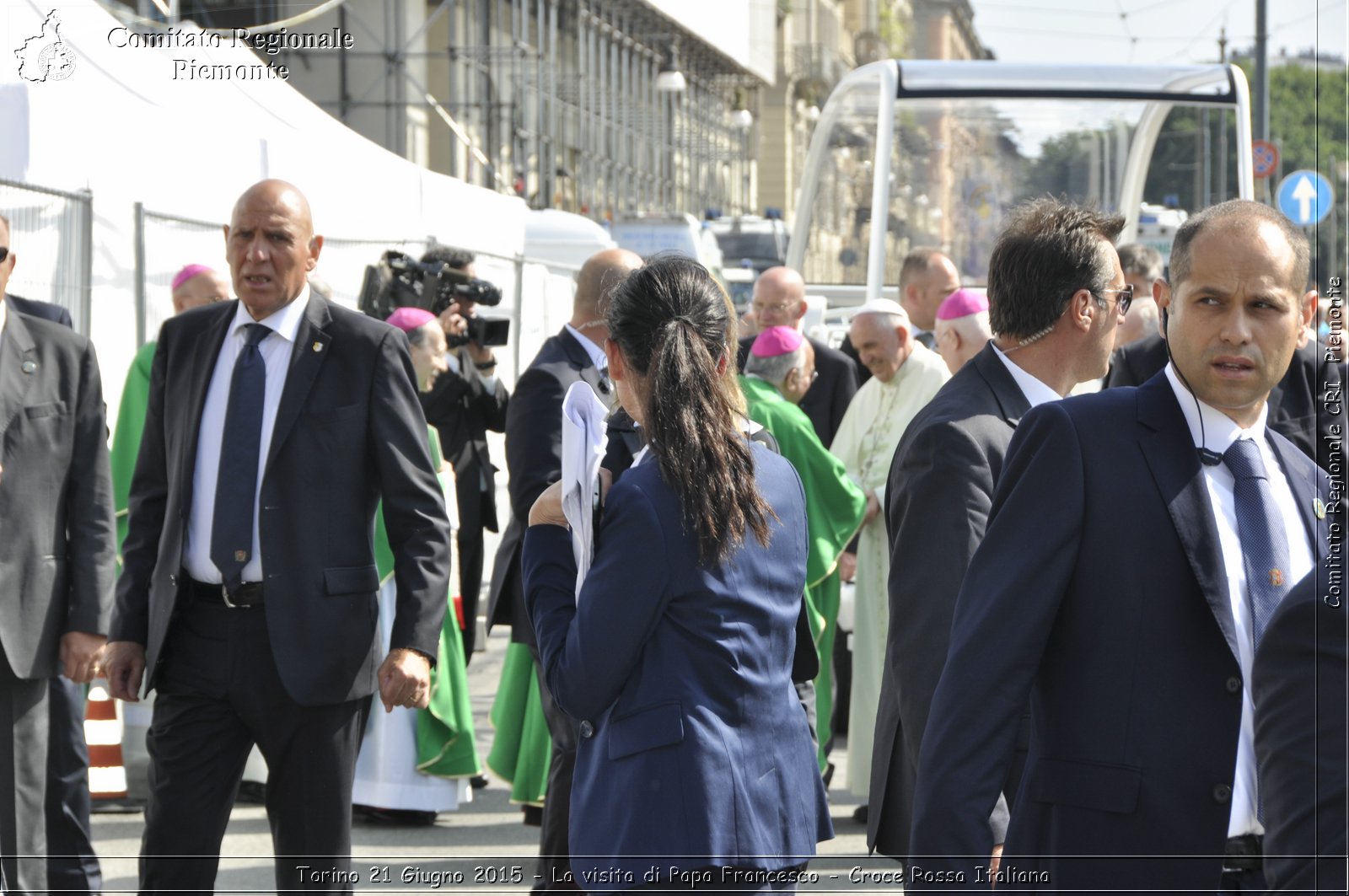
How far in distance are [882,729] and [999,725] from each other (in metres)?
1.23

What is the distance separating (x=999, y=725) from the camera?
8.36ft

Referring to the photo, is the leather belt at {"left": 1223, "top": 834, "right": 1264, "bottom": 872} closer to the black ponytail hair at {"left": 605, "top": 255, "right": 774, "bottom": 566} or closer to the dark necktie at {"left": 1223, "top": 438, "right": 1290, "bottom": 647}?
the dark necktie at {"left": 1223, "top": 438, "right": 1290, "bottom": 647}

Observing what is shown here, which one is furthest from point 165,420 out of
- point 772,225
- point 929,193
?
point 772,225

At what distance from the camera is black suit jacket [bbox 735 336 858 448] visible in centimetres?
842

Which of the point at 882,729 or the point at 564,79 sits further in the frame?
the point at 564,79

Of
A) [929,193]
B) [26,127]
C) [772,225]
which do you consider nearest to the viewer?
[26,127]

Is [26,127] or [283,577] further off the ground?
[26,127]

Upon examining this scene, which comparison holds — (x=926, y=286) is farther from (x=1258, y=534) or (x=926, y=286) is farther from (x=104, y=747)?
(x=1258, y=534)

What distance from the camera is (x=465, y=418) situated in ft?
29.3

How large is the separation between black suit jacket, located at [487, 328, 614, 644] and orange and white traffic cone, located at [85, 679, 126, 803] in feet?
7.47

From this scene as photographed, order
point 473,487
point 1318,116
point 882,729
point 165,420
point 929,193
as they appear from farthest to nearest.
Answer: point 929,193 → point 473,487 → point 165,420 → point 882,729 → point 1318,116

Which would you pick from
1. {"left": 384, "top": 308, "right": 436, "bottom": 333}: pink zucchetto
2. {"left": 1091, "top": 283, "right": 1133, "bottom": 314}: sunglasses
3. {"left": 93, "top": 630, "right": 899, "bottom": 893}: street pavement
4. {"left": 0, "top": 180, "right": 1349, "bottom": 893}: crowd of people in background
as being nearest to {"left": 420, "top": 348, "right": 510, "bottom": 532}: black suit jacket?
{"left": 384, "top": 308, "right": 436, "bottom": 333}: pink zucchetto

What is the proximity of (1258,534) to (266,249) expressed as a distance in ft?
8.65

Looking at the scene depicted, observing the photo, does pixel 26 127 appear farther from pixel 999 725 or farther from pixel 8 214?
pixel 999 725
